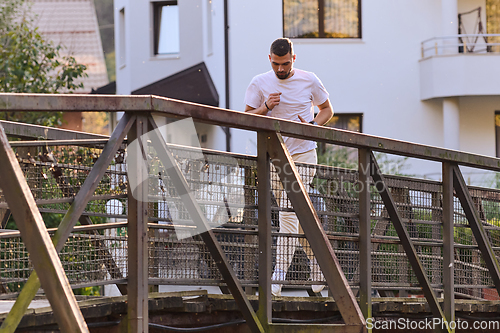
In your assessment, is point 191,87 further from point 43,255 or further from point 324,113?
point 43,255

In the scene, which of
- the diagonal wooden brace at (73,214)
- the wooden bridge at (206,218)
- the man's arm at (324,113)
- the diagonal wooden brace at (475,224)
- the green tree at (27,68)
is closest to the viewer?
the diagonal wooden brace at (73,214)

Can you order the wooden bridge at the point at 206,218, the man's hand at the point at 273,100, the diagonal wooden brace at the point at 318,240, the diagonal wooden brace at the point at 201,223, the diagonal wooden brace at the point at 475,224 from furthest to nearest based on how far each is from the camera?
the diagonal wooden brace at the point at 475,224
the man's hand at the point at 273,100
the diagonal wooden brace at the point at 318,240
the diagonal wooden brace at the point at 201,223
the wooden bridge at the point at 206,218

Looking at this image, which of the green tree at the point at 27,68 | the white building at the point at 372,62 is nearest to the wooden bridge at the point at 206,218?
the green tree at the point at 27,68

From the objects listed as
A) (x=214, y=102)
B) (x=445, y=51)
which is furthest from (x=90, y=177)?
(x=445, y=51)

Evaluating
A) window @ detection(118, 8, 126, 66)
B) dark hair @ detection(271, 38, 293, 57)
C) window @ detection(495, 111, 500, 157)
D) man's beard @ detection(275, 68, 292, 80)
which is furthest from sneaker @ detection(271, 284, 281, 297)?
window @ detection(118, 8, 126, 66)

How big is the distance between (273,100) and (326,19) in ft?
37.2

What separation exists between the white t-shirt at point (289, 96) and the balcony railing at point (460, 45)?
36.0ft

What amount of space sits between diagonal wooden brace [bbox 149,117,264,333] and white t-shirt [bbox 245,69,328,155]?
1.32 m

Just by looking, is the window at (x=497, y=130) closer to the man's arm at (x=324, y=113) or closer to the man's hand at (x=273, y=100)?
the man's arm at (x=324, y=113)

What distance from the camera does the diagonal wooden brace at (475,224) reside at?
5.05 m

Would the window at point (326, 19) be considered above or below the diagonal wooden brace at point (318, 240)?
above

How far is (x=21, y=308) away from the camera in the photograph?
3041mm

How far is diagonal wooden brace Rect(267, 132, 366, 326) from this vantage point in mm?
3865

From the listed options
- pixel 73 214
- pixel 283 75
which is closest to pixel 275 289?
pixel 283 75
